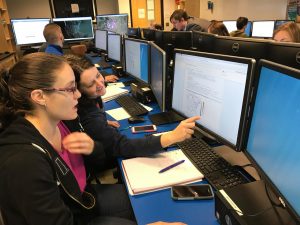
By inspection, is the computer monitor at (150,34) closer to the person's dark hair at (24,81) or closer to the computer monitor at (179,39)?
the computer monitor at (179,39)

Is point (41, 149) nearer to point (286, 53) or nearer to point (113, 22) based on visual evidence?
point (286, 53)

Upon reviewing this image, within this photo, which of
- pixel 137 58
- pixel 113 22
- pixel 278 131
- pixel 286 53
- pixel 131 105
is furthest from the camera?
pixel 113 22

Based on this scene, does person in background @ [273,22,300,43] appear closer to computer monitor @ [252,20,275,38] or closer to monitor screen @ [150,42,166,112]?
monitor screen @ [150,42,166,112]

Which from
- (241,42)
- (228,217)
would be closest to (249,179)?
(228,217)

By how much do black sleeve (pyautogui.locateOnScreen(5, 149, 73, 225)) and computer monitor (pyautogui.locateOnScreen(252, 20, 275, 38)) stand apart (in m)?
5.03

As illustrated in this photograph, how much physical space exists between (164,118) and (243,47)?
65 centimetres

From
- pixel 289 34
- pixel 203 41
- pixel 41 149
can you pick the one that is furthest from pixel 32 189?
pixel 289 34

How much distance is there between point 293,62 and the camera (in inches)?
40.4

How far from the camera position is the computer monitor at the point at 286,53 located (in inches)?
39.6

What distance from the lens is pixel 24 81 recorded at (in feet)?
3.17

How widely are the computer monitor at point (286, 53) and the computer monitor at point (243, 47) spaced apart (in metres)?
0.06

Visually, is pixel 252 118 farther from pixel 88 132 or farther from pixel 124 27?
pixel 124 27

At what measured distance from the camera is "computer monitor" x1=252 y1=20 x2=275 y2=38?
4.92 metres

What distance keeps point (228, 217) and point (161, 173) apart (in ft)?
1.31
